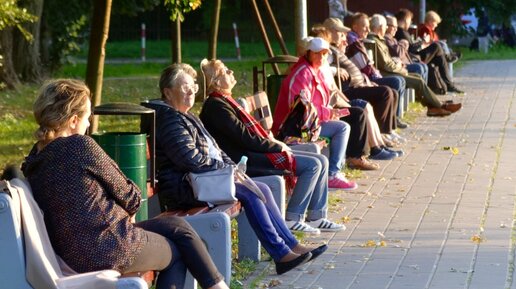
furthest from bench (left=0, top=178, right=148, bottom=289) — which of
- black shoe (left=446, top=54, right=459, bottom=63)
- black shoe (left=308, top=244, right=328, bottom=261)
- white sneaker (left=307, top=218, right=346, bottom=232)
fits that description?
black shoe (left=446, top=54, right=459, bottom=63)

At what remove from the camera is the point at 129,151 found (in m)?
7.49

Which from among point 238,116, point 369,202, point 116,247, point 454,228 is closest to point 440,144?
point 369,202

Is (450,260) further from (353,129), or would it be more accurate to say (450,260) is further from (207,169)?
(353,129)

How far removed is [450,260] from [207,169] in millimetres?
1841

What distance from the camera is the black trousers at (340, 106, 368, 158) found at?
12.9 meters

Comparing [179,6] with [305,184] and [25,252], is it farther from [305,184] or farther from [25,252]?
[25,252]

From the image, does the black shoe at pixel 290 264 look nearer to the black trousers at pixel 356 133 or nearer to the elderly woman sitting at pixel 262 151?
the elderly woman sitting at pixel 262 151

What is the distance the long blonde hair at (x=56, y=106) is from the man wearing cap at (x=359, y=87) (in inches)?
310

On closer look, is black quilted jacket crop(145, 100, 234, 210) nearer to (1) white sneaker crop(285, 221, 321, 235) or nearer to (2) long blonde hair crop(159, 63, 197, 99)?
(2) long blonde hair crop(159, 63, 197, 99)

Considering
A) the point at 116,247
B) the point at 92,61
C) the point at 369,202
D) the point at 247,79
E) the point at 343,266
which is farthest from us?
the point at 247,79

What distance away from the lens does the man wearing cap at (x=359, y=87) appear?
44.9ft

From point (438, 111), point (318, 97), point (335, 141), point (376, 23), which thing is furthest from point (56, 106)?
point (438, 111)

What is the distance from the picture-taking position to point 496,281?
7871 mm

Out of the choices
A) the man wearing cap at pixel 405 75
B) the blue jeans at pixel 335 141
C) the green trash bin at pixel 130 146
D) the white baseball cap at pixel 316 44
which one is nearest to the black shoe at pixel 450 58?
the man wearing cap at pixel 405 75
